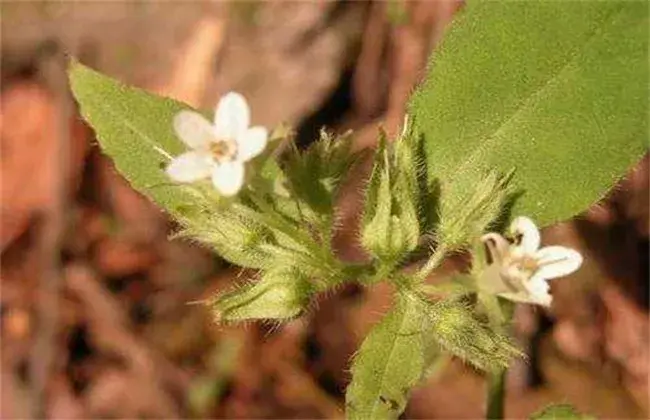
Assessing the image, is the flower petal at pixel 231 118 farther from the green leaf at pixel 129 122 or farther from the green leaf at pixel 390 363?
the green leaf at pixel 390 363

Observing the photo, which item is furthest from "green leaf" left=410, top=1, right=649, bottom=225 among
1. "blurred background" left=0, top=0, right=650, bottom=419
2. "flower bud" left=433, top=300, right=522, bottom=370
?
"blurred background" left=0, top=0, right=650, bottom=419

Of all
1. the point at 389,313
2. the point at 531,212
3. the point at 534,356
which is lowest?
the point at 534,356

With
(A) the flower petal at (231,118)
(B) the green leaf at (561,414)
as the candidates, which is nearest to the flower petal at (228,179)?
(A) the flower petal at (231,118)

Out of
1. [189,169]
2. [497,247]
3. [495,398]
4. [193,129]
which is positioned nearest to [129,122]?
[193,129]

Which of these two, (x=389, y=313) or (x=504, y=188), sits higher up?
(x=504, y=188)

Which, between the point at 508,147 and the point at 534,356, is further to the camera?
the point at 534,356

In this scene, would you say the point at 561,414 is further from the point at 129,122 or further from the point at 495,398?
the point at 129,122

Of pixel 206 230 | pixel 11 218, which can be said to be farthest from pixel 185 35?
pixel 206 230

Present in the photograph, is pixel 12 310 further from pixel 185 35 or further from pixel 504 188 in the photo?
Answer: pixel 504 188
